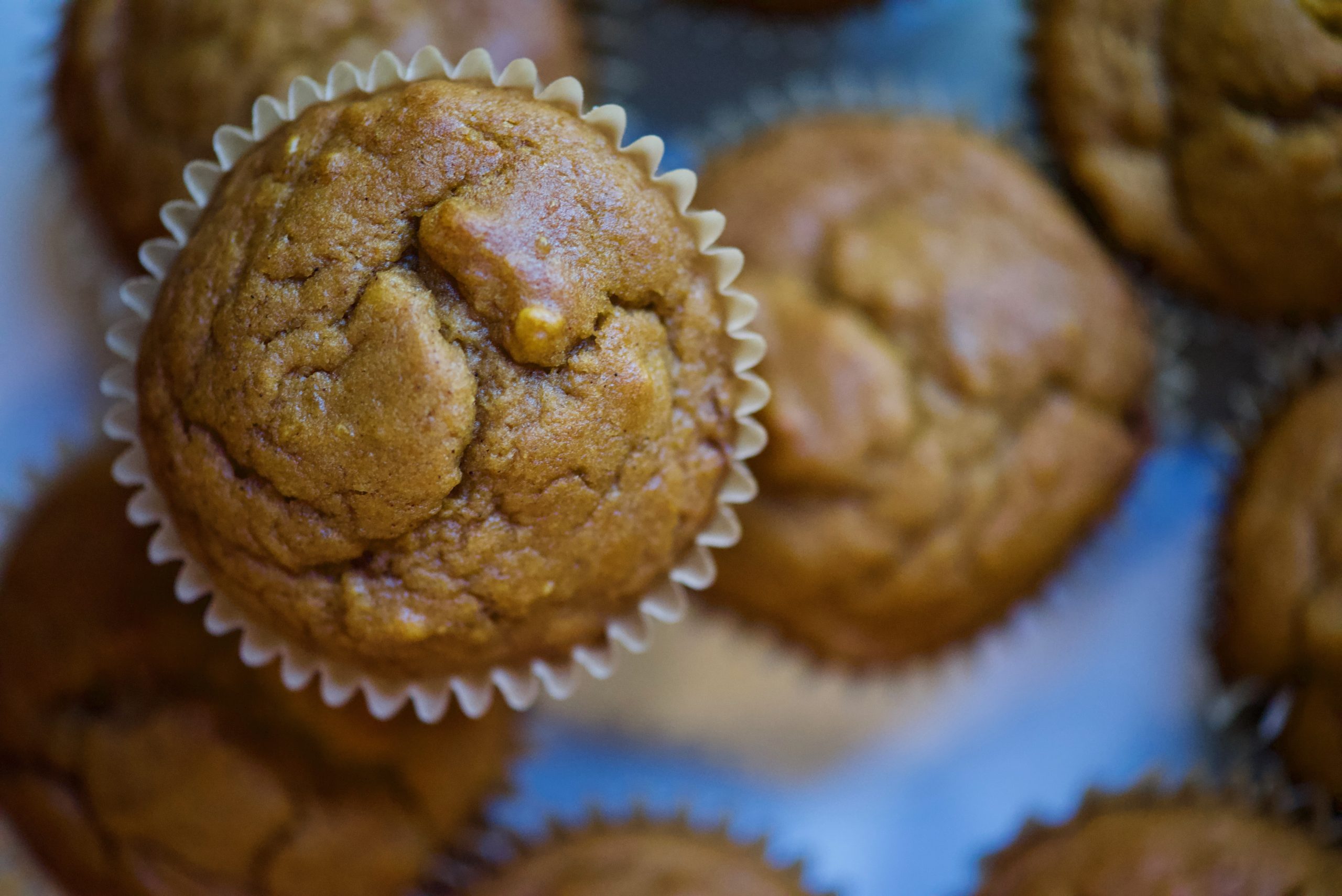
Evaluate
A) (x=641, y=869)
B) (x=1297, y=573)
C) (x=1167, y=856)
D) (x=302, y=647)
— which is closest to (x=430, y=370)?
(x=302, y=647)

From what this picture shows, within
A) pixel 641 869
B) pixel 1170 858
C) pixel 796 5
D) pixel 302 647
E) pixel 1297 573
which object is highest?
pixel 796 5

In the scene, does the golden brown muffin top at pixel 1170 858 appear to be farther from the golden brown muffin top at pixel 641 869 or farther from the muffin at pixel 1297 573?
the golden brown muffin top at pixel 641 869

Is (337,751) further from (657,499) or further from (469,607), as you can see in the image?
(657,499)

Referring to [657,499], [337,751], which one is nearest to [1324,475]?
[657,499]

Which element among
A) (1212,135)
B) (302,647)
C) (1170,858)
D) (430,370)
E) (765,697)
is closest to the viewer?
(430,370)

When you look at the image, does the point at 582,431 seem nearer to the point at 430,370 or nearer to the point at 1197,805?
the point at 430,370

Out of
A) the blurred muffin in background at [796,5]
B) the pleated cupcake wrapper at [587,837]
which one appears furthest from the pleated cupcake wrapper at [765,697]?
the pleated cupcake wrapper at [587,837]
